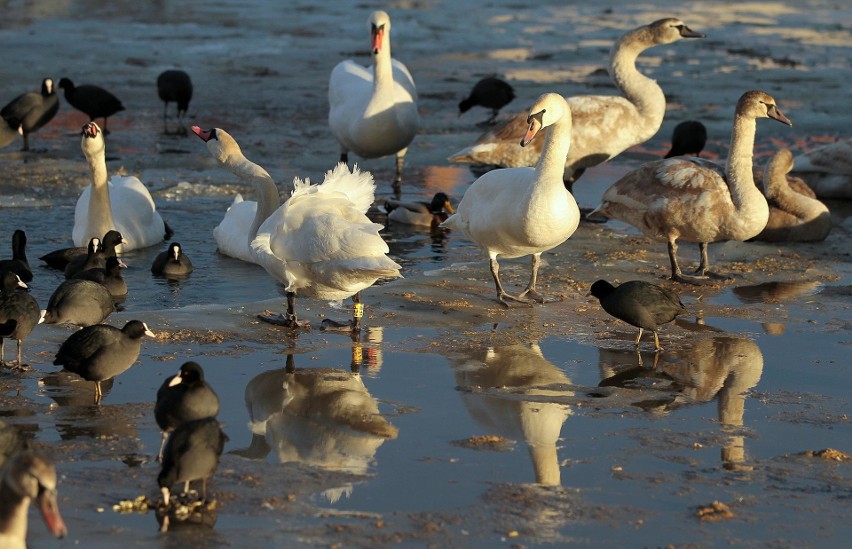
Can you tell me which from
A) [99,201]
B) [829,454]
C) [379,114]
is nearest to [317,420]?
[829,454]

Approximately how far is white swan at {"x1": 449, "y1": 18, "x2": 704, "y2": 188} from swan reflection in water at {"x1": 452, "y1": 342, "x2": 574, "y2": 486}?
548 cm

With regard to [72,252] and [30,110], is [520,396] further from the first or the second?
[30,110]

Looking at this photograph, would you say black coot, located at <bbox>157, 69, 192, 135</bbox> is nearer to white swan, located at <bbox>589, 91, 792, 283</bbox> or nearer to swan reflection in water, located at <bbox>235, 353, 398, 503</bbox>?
white swan, located at <bbox>589, 91, 792, 283</bbox>

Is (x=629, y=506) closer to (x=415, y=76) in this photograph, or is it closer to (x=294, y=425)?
(x=294, y=425)

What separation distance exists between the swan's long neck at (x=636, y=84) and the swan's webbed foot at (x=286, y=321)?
20.7 ft

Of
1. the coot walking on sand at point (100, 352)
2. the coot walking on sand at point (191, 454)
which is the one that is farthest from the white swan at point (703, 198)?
the coot walking on sand at point (191, 454)

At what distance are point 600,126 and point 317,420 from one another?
24.7 ft

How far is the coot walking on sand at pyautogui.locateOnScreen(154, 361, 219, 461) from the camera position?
20.5 feet

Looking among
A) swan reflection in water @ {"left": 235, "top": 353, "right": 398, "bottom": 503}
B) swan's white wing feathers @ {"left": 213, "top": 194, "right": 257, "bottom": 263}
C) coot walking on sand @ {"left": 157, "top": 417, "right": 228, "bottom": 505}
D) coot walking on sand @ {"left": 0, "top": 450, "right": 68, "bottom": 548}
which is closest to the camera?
coot walking on sand @ {"left": 0, "top": 450, "right": 68, "bottom": 548}

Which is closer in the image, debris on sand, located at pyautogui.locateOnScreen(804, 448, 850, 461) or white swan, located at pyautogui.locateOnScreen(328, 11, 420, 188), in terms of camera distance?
debris on sand, located at pyautogui.locateOnScreen(804, 448, 850, 461)

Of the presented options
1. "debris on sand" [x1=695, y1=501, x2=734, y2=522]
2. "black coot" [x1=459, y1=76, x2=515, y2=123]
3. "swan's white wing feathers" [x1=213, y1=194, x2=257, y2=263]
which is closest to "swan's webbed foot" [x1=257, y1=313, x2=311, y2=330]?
"swan's white wing feathers" [x1=213, y1=194, x2=257, y2=263]

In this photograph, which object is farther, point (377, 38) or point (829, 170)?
point (829, 170)

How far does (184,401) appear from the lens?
6.27 meters

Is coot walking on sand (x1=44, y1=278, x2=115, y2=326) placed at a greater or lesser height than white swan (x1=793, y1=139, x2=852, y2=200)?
greater
